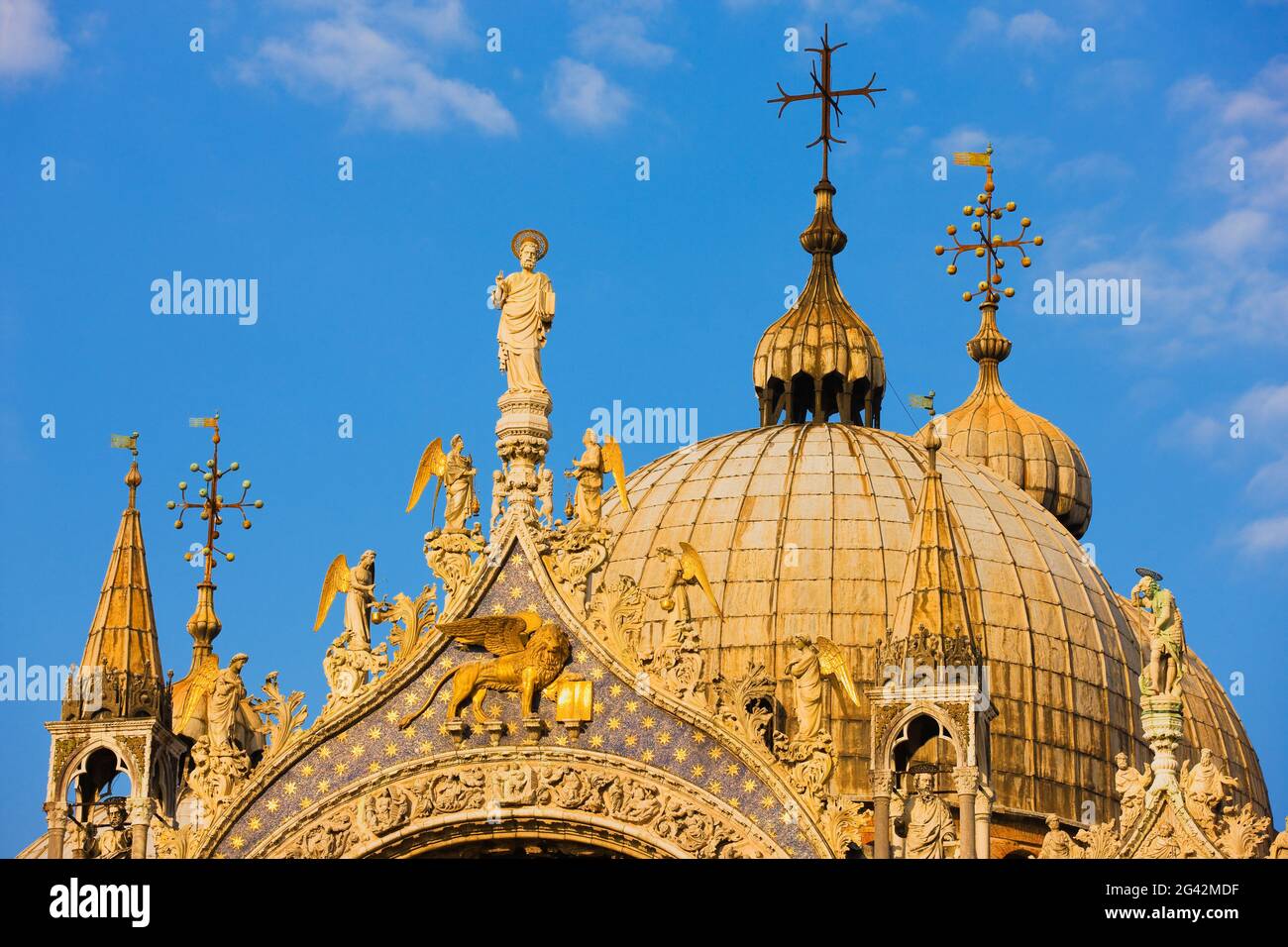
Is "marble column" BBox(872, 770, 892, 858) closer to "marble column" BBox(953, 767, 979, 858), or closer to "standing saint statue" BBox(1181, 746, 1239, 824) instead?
"marble column" BBox(953, 767, 979, 858)

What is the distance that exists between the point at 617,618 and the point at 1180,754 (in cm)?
1378

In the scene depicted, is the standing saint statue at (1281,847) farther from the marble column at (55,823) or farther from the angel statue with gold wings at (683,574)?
the marble column at (55,823)

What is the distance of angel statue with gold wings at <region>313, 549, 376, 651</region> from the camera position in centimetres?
4978

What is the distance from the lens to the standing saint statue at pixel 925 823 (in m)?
47.8

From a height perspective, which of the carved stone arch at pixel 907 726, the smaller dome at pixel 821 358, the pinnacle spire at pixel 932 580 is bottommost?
the carved stone arch at pixel 907 726

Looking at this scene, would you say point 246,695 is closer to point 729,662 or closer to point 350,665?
point 350,665

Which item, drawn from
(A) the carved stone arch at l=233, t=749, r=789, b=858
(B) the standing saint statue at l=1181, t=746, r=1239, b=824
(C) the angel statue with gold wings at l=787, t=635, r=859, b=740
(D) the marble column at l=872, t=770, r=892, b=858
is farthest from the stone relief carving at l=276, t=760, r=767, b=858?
(B) the standing saint statue at l=1181, t=746, r=1239, b=824

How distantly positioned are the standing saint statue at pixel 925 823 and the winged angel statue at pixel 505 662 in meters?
4.49

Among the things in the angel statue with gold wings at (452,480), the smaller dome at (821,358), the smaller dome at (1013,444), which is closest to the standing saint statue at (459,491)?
the angel statue with gold wings at (452,480)

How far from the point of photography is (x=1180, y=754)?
60.2 m

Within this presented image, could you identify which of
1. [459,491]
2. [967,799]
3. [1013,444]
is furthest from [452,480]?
[1013,444]

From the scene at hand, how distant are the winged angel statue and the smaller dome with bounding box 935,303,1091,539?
19.8 metres
